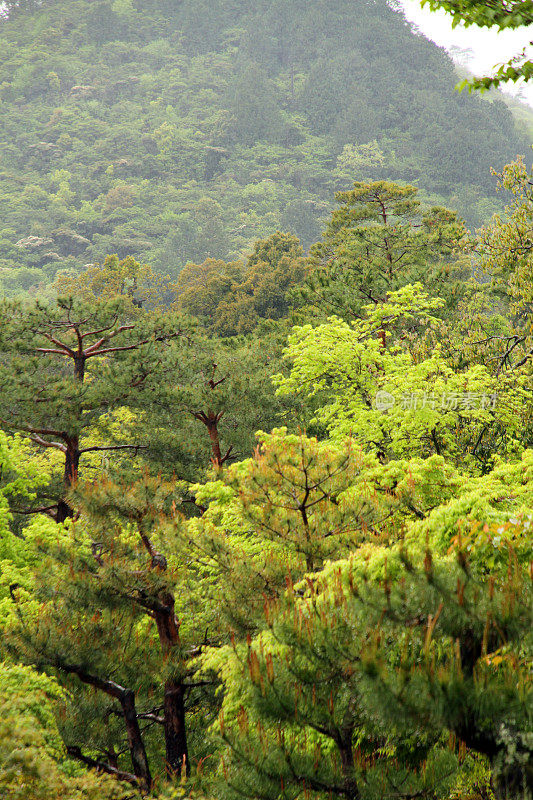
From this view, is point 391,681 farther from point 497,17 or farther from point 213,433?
point 213,433

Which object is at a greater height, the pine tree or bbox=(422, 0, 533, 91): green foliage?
bbox=(422, 0, 533, 91): green foliage

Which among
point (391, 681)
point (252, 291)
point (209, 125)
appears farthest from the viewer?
point (209, 125)

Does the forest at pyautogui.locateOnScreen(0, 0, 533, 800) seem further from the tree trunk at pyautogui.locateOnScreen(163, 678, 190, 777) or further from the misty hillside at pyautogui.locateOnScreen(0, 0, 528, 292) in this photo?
the misty hillside at pyautogui.locateOnScreen(0, 0, 528, 292)

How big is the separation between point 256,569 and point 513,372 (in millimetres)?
6641

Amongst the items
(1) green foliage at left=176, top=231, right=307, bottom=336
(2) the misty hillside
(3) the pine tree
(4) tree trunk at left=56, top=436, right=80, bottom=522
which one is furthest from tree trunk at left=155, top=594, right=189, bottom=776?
(2) the misty hillside

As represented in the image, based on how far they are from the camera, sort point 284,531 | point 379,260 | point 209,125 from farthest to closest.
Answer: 1. point 209,125
2. point 379,260
3. point 284,531

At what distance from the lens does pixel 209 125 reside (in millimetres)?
87188

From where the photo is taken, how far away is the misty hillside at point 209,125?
224ft

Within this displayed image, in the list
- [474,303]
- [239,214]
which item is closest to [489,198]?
[239,214]

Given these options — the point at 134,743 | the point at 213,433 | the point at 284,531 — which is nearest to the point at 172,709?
the point at 134,743

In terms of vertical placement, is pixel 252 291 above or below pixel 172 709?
above

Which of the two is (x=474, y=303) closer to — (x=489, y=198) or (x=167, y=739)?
(x=167, y=739)

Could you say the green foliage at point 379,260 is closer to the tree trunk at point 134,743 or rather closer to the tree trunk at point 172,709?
the tree trunk at point 172,709

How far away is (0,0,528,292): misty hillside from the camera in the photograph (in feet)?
224
